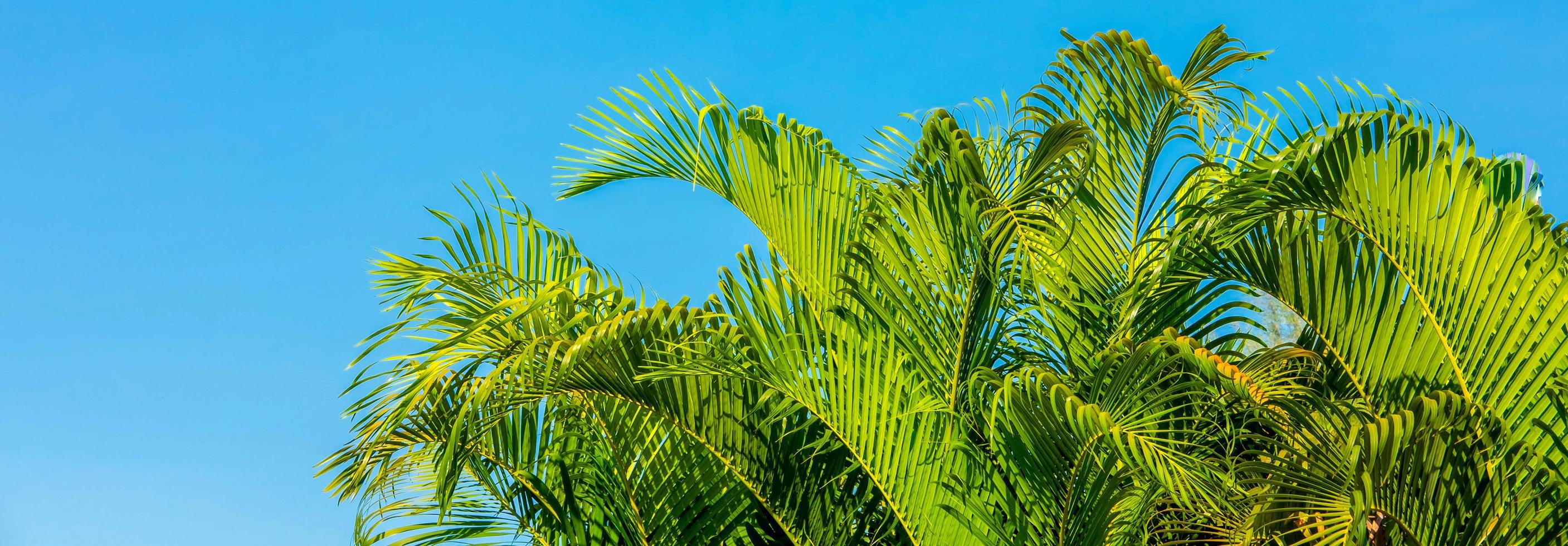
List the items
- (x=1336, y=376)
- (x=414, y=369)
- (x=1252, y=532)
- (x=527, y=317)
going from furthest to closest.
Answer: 1. (x=1336, y=376)
2. (x=527, y=317)
3. (x=414, y=369)
4. (x=1252, y=532)

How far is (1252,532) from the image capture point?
12.9ft

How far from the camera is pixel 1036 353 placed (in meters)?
5.30

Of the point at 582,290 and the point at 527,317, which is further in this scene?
the point at 582,290

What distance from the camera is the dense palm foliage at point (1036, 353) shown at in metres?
4.02

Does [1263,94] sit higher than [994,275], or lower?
higher

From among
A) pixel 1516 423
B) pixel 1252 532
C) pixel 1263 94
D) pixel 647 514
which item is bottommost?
pixel 1252 532

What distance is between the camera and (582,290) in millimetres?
5973

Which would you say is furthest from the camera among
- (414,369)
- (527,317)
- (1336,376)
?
(1336,376)

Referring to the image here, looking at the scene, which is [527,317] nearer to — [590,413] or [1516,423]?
[590,413]

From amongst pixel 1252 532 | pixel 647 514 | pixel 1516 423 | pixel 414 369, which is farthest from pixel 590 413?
pixel 1516 423

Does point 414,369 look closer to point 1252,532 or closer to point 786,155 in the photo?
point 786,155

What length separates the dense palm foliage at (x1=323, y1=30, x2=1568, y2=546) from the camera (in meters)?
4.02

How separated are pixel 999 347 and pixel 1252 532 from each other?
1394 mm

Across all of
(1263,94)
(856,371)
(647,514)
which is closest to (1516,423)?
(1263,94)
